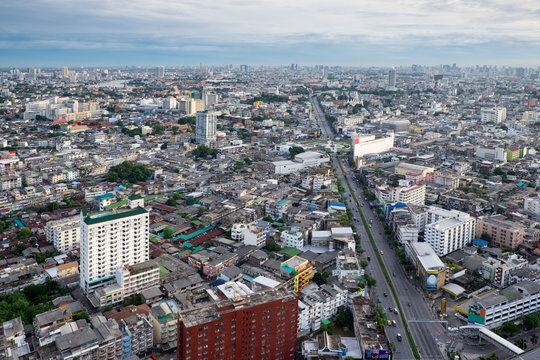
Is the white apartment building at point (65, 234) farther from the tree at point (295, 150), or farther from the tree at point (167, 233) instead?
the tree at point (295, 150)

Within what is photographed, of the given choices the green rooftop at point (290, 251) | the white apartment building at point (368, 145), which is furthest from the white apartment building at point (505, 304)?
the white apartment building at point (368, 145)

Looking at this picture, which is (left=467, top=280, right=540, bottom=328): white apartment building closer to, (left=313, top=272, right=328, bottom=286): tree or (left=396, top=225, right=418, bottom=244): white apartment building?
(left=313, top=272, right=328, bottom=286): tree

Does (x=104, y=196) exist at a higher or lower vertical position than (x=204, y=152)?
lower


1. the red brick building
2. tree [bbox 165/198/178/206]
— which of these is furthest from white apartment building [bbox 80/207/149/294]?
tree [bbox 165/198/178/206]

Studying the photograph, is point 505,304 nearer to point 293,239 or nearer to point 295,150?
point 293,239

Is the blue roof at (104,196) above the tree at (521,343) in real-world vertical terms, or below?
above

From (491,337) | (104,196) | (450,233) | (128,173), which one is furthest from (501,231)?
(128,173)
